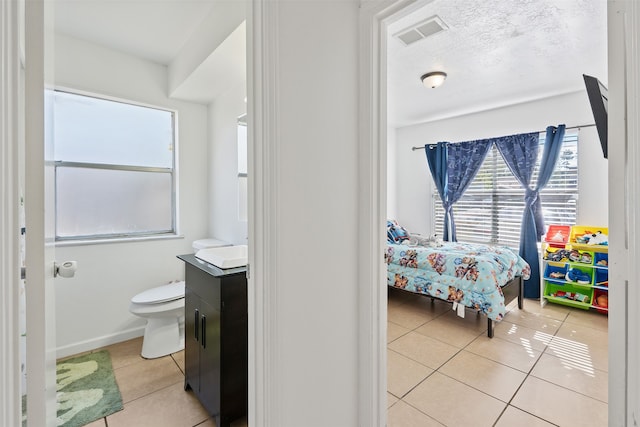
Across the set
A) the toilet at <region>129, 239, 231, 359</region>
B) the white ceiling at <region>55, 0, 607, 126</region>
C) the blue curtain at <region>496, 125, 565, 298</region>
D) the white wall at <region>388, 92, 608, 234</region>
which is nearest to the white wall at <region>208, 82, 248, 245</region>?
the white ceiling at <region>55, 0, 607, 126</region>

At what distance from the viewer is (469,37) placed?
2.38 metres

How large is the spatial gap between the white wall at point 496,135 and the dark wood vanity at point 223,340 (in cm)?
404

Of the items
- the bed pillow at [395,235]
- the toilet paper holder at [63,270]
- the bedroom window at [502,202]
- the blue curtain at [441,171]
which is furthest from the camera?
the blue curtain at [441,171]

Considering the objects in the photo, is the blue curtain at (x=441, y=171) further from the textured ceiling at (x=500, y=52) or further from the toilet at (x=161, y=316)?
the toilet at (x=161, y=316)

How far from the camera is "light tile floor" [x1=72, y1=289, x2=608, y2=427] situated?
1.68 m

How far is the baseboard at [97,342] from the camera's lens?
2.33m

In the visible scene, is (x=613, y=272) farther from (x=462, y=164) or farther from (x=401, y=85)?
(x=462, y=164)

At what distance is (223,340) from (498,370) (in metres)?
1.97

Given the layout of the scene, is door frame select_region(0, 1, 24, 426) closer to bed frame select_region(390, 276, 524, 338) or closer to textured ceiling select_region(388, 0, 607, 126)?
textured ceiling select_region(388, 0, 607, 126)

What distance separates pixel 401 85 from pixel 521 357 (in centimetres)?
291

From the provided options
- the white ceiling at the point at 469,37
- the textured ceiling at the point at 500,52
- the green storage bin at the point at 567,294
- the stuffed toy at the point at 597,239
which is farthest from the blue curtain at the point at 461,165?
the stuffed toy at the point at 597,239

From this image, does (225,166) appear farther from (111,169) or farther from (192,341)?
(192,341)

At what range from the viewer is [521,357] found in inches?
90.7

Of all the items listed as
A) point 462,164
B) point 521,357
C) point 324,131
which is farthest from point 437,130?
point 324,131
